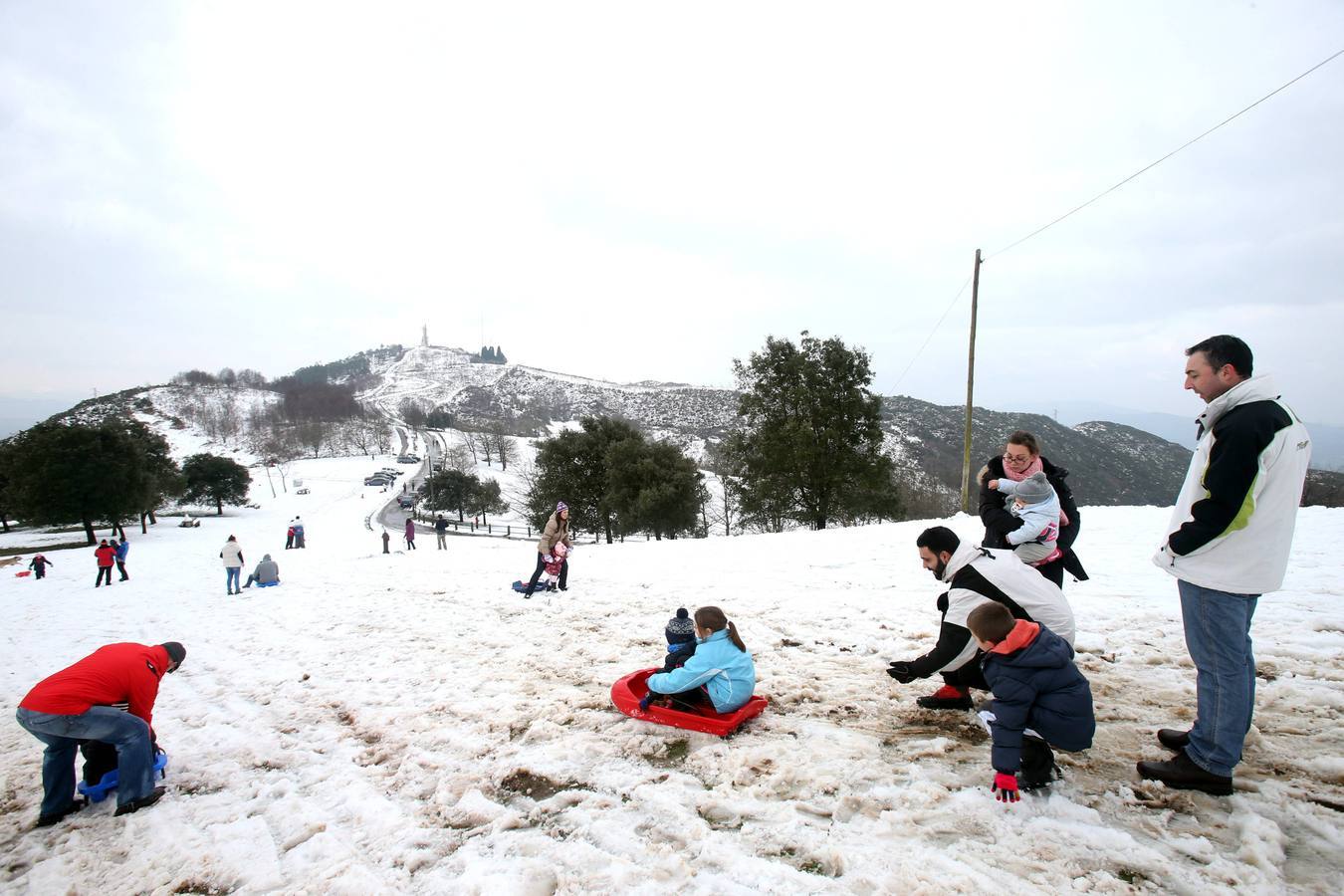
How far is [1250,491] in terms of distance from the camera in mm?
3141

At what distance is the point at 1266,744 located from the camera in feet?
12.9

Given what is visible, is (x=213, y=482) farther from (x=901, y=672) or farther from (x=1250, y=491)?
(x=1250, y=491)

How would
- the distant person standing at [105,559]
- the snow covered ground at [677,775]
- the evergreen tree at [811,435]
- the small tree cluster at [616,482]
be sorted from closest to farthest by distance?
the snow covered ground at [677,775], the distant person standing at [105,559], the evergreen tree at [811,435], the small tree cluster at [616,482]

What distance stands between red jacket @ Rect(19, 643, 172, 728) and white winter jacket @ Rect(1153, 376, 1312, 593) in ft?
23.7

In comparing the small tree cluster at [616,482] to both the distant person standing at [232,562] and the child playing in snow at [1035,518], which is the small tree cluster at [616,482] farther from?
the child playing in snow at [1035,518]

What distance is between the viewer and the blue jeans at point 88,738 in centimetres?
426

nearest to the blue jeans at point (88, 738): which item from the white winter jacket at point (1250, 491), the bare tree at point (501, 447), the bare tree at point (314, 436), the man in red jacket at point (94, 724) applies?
the man in red jacket at point (94, 724)

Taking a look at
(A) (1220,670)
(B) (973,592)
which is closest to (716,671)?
(B) (973,592)

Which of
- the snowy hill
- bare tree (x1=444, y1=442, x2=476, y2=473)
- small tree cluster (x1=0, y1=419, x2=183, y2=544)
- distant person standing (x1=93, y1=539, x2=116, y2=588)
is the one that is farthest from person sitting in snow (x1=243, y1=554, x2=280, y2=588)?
bare tree (x1=444, y1=442, x2=476, y2=473)

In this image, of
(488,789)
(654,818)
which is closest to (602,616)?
(488,789)

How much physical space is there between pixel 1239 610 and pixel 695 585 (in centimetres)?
859

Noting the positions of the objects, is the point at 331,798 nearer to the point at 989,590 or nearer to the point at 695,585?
the point at 989,590

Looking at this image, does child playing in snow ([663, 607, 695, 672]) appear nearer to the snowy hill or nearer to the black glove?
the black glove

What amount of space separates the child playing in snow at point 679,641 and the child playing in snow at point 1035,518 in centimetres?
293
